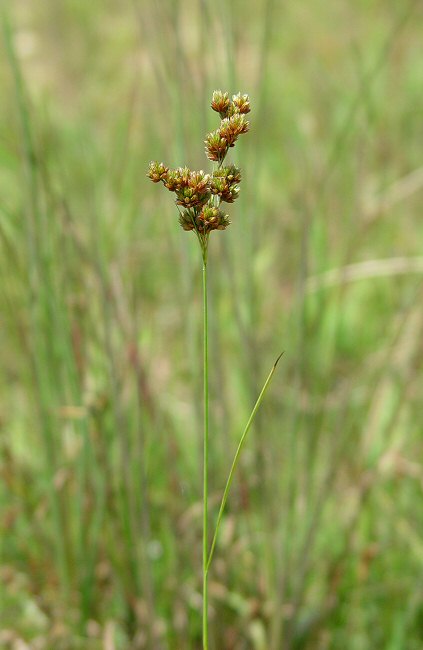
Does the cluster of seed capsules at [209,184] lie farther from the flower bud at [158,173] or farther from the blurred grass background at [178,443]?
the blurred grass background at [178,443]

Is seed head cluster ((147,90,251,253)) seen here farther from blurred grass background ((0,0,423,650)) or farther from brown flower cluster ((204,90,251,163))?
blurred grass background ((0,0,423,650))

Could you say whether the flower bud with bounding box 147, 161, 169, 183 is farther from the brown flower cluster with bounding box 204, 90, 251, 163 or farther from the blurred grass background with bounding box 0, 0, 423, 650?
the blurred grass background with bounding box 0, 0, 423, 650

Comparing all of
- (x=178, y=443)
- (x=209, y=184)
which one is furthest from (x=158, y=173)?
(x=178, y=443)

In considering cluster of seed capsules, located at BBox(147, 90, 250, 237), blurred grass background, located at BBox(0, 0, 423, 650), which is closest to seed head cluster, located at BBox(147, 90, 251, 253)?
cluster of seed capsules, located at BBox(147, 90, 250, 237)

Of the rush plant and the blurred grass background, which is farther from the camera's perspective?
the blurred grass background

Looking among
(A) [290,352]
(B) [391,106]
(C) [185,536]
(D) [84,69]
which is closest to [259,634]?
(C) [185,536]

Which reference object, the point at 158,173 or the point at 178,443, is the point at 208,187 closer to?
the point at 158,173

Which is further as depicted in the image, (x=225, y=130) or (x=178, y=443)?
(x=178, y=443)

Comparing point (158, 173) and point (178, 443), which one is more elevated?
point (158, 173)

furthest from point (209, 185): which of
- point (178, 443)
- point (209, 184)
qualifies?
point (178, 443)

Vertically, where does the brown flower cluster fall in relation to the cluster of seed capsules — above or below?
above
